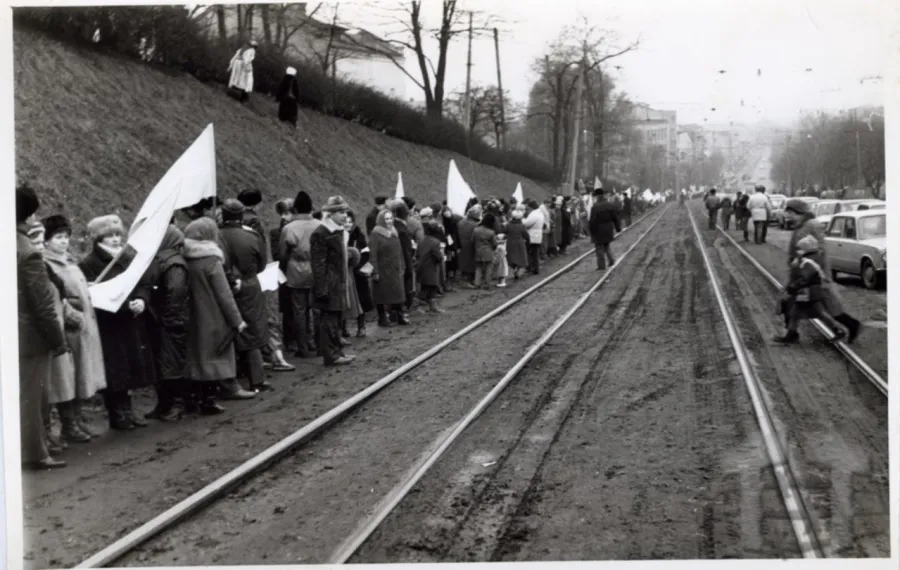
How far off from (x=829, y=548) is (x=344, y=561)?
2.70m

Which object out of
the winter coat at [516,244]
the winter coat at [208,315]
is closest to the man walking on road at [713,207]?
the winter coat at [516,244]

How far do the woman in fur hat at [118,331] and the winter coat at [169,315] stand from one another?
0.47 feet

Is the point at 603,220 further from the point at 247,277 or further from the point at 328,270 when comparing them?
the point at 247,277

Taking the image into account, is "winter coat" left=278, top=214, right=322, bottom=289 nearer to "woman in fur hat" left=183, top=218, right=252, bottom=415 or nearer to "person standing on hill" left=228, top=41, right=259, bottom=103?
"woman in fur hat" left=183, top=218, right=252, bottom=415

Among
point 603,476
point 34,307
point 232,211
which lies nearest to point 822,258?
point 603,476

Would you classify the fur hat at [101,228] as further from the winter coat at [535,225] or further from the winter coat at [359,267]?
the winter coat at [535,225]

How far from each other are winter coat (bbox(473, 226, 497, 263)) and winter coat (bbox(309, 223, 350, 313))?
22.9ft

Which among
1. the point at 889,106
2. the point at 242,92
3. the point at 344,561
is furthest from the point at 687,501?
the point at 242,92

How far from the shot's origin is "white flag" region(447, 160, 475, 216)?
17.5 metres

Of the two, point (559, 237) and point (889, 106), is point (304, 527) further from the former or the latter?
point (559, 237)

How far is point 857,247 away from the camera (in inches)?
535

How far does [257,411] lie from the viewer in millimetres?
7801

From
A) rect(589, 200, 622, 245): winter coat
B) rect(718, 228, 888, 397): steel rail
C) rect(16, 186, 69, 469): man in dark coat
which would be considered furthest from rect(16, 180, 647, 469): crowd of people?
rect(589, 200, 622, 245): winter coat

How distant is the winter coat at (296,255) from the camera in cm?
980
